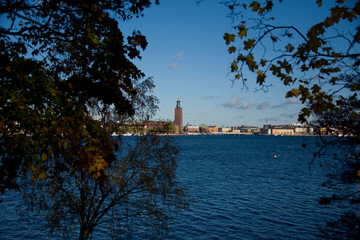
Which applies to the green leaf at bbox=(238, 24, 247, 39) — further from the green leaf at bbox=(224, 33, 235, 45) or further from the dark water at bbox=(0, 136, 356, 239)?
the dark water at bbox=(0, 136, 356, 239)

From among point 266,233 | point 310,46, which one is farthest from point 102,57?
point 266,233

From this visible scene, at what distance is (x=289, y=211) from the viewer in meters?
26.5

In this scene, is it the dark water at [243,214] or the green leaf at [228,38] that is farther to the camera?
the dark water at [243,214]

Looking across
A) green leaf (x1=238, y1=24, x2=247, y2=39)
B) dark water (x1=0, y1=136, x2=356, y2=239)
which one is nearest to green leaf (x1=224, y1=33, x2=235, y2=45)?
green leaf (x1=238, y1=24, x2=247, y2=39)

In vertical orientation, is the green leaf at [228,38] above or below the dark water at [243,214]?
above

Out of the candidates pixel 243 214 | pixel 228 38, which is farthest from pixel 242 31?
pixel 243 214

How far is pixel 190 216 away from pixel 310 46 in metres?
22.2

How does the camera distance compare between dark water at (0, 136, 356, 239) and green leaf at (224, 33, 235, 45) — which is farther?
dark water at (0, 136, 356, 239)

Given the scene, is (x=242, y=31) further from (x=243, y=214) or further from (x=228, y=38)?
(x=243, y=214)

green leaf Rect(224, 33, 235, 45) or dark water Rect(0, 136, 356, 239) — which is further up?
green leaf Rect(224, 33, 235, 45)

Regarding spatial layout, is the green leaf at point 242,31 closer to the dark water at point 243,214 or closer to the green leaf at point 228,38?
the green leaf at point 228,38

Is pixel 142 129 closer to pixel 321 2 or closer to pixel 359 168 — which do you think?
pixel 359 168

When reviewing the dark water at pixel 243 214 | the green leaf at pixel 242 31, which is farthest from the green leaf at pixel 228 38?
the dark water at pixel 243 214

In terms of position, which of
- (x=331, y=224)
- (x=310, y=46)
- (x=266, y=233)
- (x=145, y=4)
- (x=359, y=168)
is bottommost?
(x=266, y=233)
